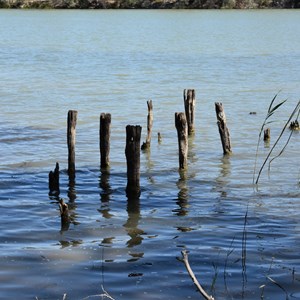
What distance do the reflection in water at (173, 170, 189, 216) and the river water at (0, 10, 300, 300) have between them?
3 cm

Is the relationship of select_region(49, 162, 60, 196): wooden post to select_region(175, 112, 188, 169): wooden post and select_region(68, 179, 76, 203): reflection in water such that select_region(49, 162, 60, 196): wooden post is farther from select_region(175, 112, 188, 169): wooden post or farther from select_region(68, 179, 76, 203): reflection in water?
select_region(175, 112, 188, 169): wooden post

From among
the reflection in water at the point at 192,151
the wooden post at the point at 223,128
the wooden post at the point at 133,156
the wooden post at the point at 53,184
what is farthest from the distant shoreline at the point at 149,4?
the wooden post at the point at 133,156

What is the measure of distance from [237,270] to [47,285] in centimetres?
209

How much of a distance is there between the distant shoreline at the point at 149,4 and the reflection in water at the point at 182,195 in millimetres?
72890

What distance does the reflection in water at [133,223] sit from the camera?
10680 millimetres

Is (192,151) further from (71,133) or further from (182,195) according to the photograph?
(71,133)

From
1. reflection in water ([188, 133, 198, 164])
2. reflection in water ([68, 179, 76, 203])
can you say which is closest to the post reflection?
reflection in water ([68, 179, 76, 203])

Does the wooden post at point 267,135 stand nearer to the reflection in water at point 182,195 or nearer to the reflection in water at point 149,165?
the reflection in water at point 149,165

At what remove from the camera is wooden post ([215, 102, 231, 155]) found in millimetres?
15750

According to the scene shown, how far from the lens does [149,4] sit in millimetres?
87875

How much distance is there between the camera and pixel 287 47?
43.6 m

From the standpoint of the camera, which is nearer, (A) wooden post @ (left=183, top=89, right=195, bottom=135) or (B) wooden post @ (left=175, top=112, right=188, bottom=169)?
(B) wooden post @ (left=175, top=112, right=188, bottom=169)

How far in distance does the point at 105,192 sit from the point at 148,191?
693 mm

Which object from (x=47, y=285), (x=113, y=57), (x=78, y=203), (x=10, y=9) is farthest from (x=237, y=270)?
Result: (x=10, y=9)
